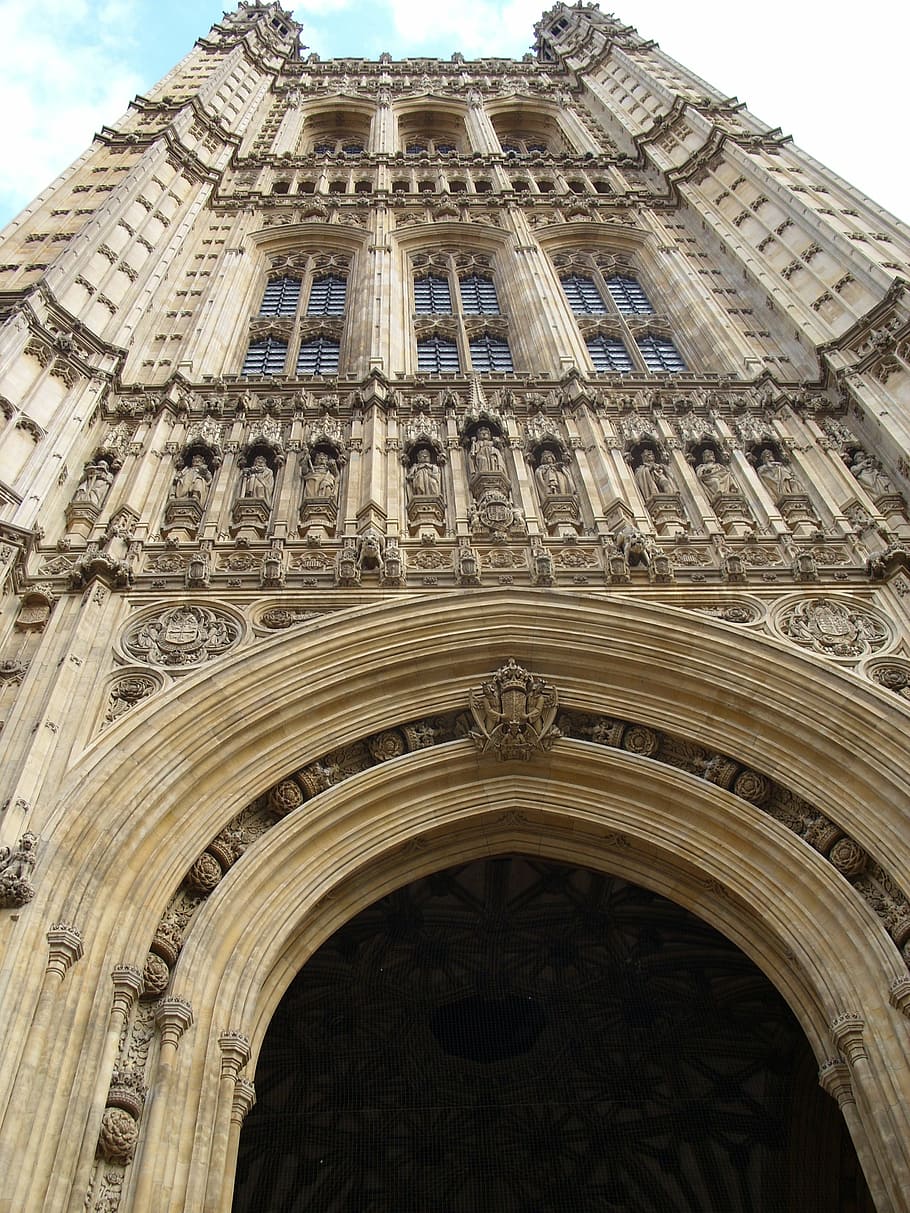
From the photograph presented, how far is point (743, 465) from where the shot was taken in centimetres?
1482

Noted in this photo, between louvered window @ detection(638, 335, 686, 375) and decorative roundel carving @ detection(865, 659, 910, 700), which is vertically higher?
louvered window @ detection(638, 335, 686, 375)

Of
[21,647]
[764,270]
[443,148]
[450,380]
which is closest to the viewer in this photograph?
[21,647]

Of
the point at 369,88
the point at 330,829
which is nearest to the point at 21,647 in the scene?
the point at 330,829

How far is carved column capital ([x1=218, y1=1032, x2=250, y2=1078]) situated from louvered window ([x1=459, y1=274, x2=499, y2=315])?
50.3 feet

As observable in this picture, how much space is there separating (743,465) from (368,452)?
4.85 metres

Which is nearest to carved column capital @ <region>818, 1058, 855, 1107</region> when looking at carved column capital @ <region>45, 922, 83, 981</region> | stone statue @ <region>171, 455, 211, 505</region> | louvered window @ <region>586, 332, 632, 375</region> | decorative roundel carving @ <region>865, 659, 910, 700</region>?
decorative roundel carving @ <region>865, 659, 910, 700</region>

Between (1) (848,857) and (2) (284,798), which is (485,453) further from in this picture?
(1) (848,857)

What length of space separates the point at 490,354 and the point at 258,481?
6.89 m

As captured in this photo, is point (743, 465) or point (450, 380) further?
point (450, 380)

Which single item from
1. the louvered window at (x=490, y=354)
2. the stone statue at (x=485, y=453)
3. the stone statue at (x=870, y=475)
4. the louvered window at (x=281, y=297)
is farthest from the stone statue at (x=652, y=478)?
the louvered window at (x=281, y=297)

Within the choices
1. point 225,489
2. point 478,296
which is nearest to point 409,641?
point 225,489

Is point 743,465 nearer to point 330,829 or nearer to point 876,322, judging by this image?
point 876,322

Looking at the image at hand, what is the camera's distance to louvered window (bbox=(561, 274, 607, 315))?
21.8 meters

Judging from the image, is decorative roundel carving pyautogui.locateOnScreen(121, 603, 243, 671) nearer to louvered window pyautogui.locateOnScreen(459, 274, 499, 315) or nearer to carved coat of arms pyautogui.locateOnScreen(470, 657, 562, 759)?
carved coat of arms pyautogui.locateOnScreen(470, 657, 562, 759)
